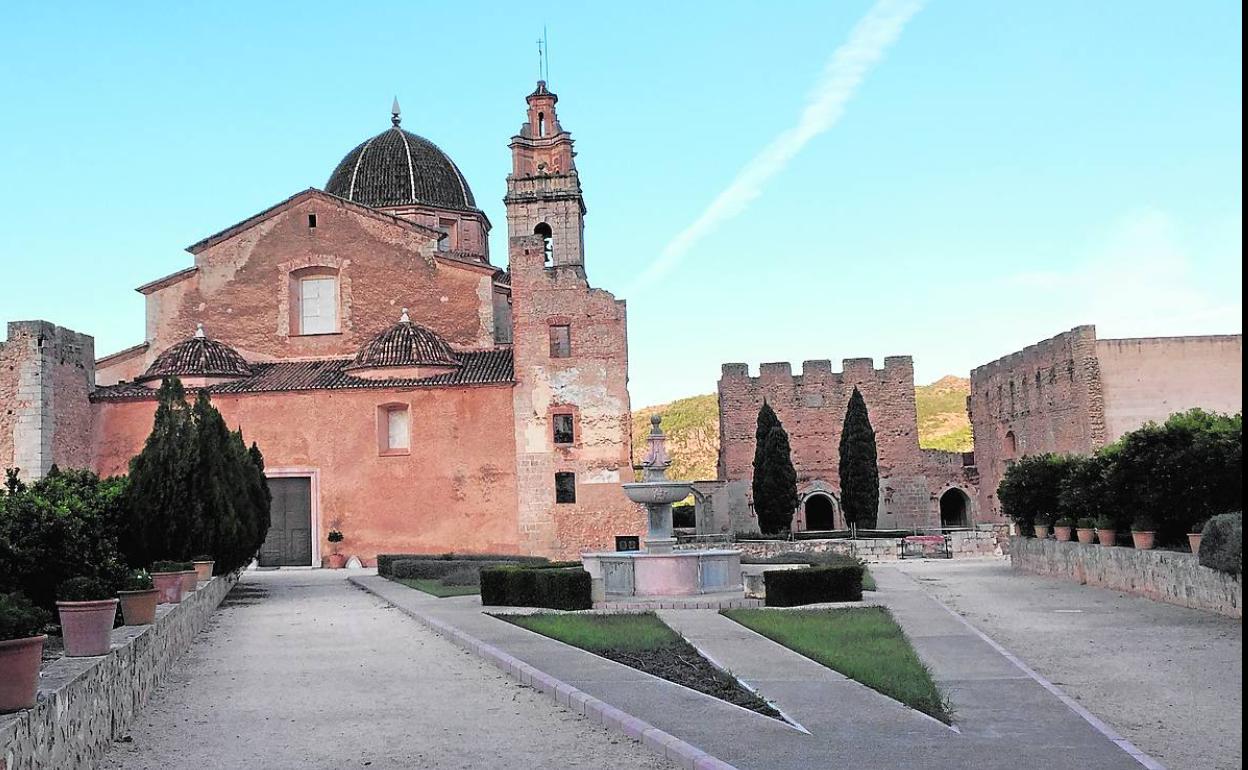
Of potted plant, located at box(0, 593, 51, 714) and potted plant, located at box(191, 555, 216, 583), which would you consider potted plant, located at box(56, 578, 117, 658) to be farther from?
potted plant, located at box(191, 555, 216, 583)

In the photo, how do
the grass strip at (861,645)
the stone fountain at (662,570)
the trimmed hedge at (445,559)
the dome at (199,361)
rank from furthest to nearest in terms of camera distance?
1. the dome at (199,361)
2. the trimmed hedge at (445,559)
3. the stone fountain at (662,570)
4. the grass strip at (861,645)

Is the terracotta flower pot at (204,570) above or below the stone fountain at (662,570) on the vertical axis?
above

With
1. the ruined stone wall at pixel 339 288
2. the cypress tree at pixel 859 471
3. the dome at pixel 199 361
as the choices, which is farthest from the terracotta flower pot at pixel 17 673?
the cypress tree at pixel 859 471

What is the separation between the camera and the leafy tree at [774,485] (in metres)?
37.9

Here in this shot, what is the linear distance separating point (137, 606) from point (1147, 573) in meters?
13.0

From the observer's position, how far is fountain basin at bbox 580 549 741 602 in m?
17.3

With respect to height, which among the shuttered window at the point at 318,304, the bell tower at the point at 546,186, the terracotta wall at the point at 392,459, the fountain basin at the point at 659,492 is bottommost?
the fountain basin at the point at 659,492

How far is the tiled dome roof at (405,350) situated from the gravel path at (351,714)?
16.7 meters

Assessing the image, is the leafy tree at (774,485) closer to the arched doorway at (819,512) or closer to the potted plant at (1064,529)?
the arched doorway at (819,512)

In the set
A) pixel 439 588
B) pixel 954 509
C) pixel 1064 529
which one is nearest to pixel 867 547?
pixel 1064 529

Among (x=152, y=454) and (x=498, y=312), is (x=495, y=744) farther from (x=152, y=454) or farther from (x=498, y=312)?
(x=498, y=312)

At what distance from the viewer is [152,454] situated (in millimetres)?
16812

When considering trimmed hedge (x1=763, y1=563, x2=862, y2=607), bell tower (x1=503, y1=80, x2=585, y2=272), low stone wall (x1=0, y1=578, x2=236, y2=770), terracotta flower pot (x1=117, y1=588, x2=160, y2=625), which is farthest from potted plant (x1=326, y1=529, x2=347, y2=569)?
terracotta flower pot (x1=117, y1=588, x2=160, y2=625)

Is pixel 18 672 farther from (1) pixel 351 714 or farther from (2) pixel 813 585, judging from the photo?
(2) pixel 813 585
